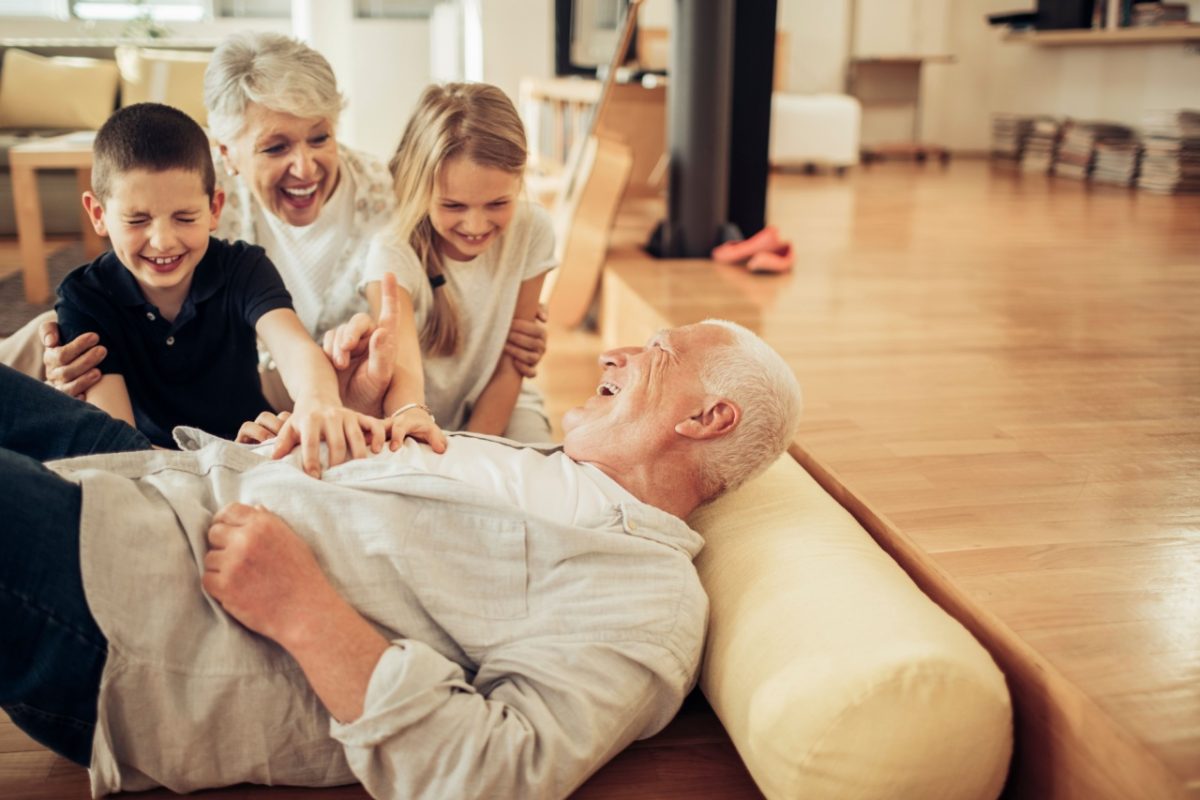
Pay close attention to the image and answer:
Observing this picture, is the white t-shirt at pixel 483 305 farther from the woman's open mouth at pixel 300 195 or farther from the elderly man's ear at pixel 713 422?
the elderly man's ear at pixel 713 422

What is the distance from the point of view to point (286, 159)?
1.79 meters

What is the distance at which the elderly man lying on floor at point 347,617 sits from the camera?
1098 millimetres

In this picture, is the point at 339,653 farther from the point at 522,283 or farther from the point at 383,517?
the point at 522,283

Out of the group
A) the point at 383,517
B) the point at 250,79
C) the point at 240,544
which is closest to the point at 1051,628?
the point at 383,517

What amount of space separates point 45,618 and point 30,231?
3.72 metres

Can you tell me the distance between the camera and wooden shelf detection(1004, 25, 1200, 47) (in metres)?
5.68

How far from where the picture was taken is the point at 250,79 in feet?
5.67

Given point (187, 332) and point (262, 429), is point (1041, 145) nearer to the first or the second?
point (187, 332)

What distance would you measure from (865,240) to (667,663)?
3.27 meters

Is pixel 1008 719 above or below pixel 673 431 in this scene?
below

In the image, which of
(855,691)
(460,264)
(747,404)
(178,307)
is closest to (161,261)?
(178,307)

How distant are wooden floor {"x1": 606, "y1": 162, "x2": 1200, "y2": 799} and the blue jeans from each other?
0.99 metres

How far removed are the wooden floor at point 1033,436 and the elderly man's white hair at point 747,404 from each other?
0.25 meters

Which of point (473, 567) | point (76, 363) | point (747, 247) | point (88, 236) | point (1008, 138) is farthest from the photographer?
point (1008, 138)
